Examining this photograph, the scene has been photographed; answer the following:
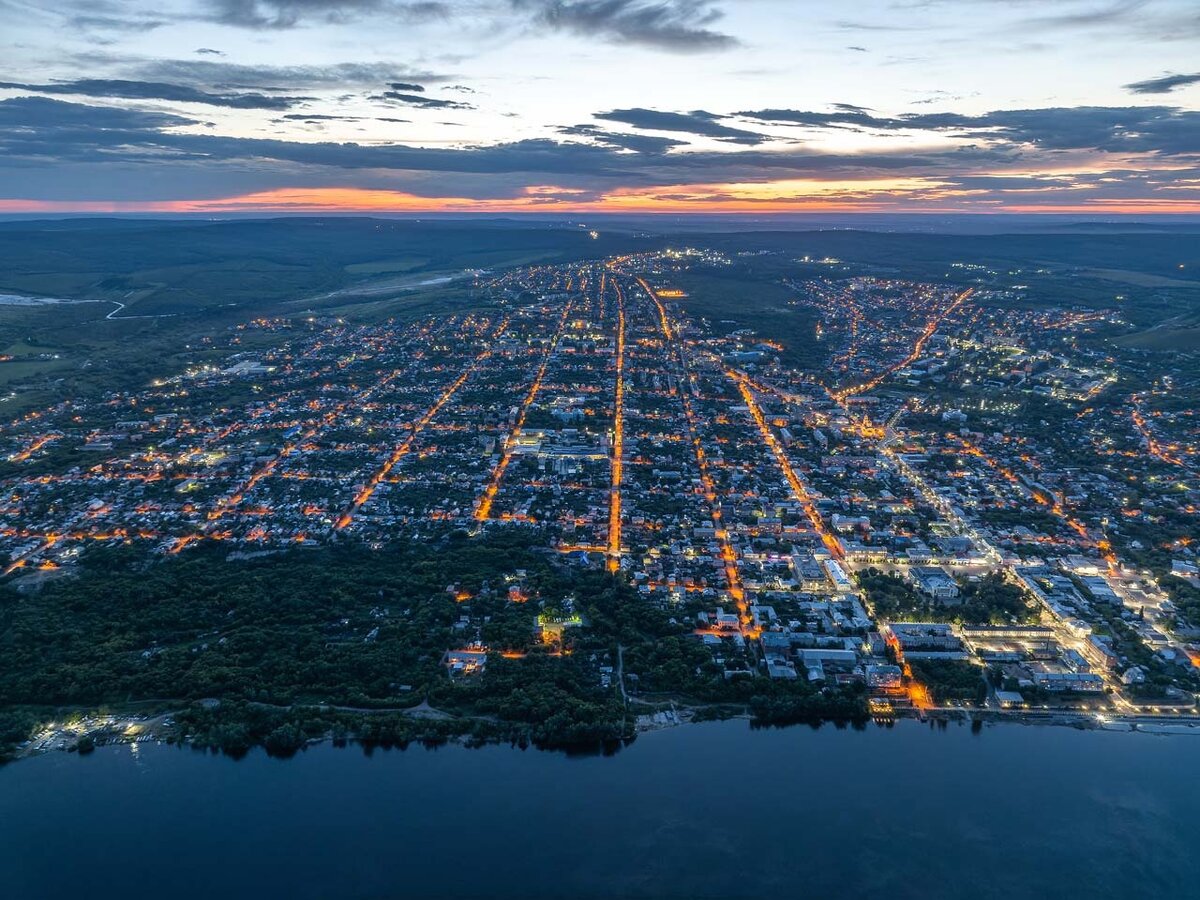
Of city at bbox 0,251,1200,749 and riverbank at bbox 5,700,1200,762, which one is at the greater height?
city at bbox 0,251,1200,749

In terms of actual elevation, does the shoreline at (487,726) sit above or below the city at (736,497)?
below

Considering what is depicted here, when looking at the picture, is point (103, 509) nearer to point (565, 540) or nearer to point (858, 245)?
point (565, 540)

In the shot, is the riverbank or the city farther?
the city

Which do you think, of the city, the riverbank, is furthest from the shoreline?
the city

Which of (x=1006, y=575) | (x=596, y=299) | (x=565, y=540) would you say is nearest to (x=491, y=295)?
(x=596, y=299)

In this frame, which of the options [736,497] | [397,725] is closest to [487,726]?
[397,725]

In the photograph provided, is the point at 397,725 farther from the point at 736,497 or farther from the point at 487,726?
the point at 736,497

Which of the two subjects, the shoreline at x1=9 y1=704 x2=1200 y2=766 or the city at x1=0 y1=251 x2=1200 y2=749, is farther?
the city at x1=0 y1=251 x2=1200 y2=749

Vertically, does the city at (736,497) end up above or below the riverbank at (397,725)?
above

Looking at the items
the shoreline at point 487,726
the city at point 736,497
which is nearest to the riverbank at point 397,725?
the shoreline at point 487,726

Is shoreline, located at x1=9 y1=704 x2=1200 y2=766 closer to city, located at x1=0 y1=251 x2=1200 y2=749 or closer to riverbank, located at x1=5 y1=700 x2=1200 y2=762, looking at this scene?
riverbank, located at x1=5 y1=700 x2=1200 y2=762

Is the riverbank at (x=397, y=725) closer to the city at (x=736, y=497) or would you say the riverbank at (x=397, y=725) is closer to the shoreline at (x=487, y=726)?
the shoreline at (x=487, y=726)

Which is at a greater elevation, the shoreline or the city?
the city

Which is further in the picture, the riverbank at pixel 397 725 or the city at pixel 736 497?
the city at pixel 736 497
